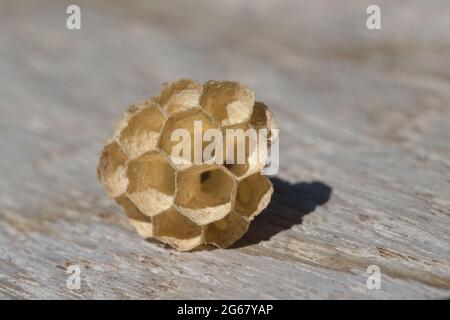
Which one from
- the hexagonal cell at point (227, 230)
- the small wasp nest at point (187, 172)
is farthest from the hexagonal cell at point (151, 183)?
the hexagonal cell at point (227, 230)

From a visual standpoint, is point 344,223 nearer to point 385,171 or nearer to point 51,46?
point 385,171

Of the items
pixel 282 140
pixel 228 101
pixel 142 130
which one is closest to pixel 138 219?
pixel 142 130

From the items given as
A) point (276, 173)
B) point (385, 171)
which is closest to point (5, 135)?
point (276, 173)

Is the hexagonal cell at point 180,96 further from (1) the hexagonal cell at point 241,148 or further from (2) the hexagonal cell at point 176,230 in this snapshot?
(2) the hexagonal cell at point 176,230

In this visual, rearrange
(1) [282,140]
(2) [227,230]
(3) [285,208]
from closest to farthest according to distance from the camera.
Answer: (2) [227,230], (3) [285,208], (1) [282,140]

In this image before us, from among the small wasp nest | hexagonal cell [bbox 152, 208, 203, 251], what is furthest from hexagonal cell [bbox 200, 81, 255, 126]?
hexagonal cell [bbox 152, 208, 203, 251]

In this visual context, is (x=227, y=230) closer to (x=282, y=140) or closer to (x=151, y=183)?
(x=151, y=183)

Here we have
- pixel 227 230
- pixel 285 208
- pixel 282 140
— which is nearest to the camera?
pixel 227 230
